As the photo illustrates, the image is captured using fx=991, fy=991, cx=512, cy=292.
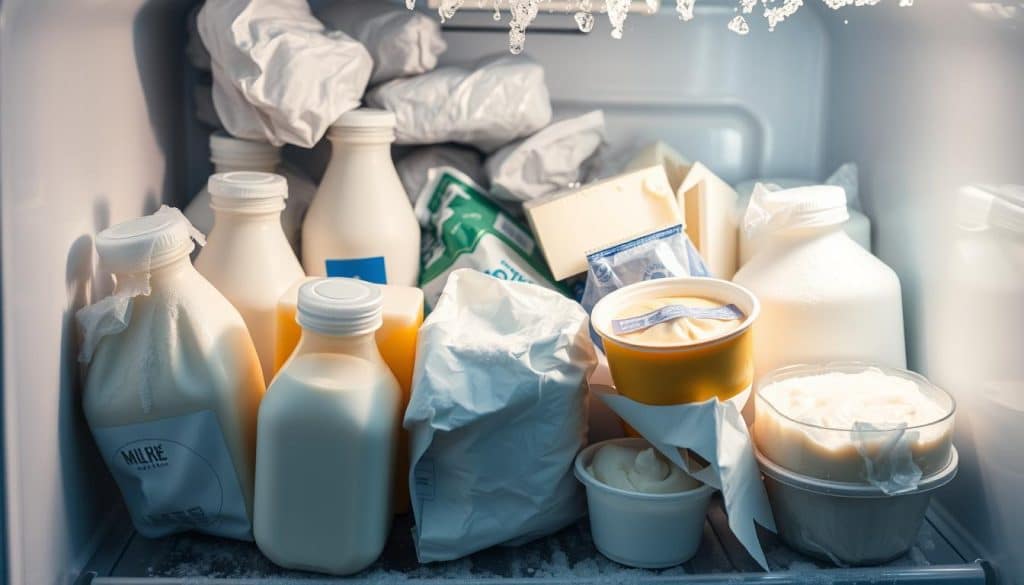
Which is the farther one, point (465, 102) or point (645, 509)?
point (465, 102)

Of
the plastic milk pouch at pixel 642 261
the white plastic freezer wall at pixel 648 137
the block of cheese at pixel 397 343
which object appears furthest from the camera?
the plastic milk pouch at pixel 642 261

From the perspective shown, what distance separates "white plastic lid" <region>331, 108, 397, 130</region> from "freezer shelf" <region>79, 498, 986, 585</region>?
0.46 m

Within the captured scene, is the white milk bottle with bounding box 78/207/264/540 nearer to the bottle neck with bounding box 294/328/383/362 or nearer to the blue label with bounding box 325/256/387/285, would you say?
the bottle neck with bounding box 294/328/383/362

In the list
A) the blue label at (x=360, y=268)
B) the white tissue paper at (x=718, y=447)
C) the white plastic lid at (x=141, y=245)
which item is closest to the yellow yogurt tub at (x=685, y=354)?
the white tissue paper at (x=718, y=447)

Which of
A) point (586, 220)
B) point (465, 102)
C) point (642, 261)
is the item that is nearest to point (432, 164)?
point (465, 102)

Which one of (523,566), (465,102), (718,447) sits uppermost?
(465,102)

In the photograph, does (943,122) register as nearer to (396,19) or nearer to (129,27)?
(396,19)

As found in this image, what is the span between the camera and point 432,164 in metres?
1.29

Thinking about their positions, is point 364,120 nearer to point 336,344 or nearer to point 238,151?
point 238,151

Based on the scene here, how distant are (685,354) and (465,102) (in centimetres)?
47

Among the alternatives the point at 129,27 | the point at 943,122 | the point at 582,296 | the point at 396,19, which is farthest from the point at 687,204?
the point at 129,27

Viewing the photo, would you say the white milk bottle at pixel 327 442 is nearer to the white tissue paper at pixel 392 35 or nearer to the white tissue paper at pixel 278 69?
the white tissue paper at pixel 278 69

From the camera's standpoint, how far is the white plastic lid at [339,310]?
89 cm

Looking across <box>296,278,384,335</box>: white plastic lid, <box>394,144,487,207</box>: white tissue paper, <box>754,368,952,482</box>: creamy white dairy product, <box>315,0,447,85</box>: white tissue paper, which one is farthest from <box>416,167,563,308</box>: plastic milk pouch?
<box>754,368,952,482</box>: creamy white dairy product
